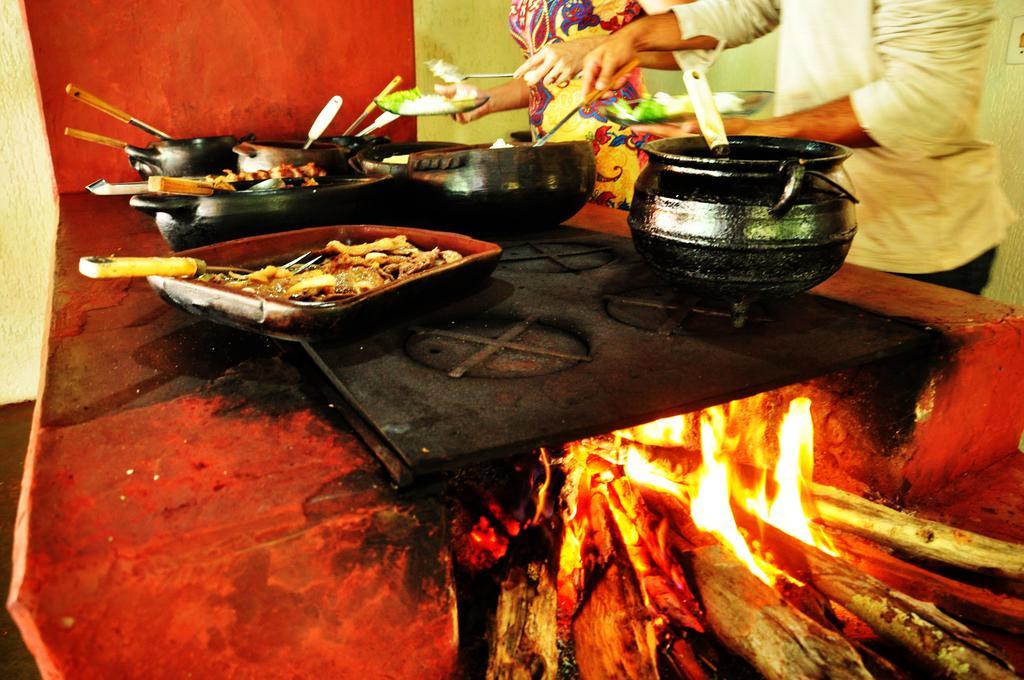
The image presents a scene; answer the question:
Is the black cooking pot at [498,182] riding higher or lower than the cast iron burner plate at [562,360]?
higher

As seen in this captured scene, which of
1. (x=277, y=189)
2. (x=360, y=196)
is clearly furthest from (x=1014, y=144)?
(x=277, y=189)

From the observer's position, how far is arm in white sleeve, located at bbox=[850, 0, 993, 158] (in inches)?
65.2

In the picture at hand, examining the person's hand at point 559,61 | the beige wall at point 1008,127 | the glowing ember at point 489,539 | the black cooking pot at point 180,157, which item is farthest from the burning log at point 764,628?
the beige wall at point 1008,127

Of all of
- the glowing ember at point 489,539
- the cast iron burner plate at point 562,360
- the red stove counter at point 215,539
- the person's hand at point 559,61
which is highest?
the person's hand at point 559,61

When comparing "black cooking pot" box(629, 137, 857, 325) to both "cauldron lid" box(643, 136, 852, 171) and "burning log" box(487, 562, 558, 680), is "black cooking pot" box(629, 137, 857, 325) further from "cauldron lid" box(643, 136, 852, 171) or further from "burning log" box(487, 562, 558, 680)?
"burning log" box(487, 562, 558, 680)

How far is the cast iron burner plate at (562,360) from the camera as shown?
0.94m

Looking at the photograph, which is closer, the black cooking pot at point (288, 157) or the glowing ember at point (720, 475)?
the glowing ember at point (720, 475)

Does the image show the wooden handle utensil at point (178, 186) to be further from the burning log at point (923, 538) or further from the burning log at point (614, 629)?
the burning log at point (923, 538)

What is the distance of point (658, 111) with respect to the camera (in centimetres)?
176

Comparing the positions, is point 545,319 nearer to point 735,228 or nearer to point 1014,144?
point 735,228

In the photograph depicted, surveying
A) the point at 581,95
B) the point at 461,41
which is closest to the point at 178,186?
the point at 581,95

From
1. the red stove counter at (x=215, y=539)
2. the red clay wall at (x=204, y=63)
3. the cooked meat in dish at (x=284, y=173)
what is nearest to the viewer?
the red stove counter at (x=215, y=539)

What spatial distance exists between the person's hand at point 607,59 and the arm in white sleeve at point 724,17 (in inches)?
12.7

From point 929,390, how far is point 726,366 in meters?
0.55
